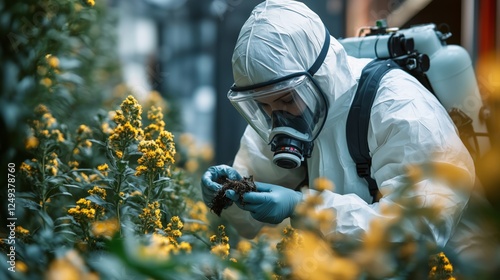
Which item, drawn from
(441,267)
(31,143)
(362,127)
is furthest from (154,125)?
(441,267)

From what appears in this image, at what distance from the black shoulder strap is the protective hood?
0.06 metres

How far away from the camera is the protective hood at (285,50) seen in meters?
2.46

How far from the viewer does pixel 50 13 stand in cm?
321

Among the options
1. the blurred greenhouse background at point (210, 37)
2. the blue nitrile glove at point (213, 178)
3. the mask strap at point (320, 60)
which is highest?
the mask strap at point (320, 60)

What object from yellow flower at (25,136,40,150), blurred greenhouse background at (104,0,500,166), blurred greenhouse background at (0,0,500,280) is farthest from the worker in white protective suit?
blurred greenhouse background at (104,0,500,166)

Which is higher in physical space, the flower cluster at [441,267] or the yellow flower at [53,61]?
the yellow flower at [53,61]

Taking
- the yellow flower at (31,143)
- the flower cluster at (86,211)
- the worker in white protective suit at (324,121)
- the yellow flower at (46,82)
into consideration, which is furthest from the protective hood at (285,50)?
the yellow flower at (46,82)

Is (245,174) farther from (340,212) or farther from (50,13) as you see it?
(50,13)

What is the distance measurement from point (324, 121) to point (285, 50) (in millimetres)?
303

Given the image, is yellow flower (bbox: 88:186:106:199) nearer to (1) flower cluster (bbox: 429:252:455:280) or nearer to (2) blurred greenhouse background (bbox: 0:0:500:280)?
(2) blurred greenhouse background (bbox: 0:0:500:280)

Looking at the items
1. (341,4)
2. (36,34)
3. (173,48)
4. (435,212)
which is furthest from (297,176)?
(173,48)

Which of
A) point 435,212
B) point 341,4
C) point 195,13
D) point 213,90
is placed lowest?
point 213,90

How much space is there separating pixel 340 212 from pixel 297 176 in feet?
2.11

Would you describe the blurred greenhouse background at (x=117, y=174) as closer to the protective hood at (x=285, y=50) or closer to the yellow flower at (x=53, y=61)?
the yellow flower at (x=53, y=61)
